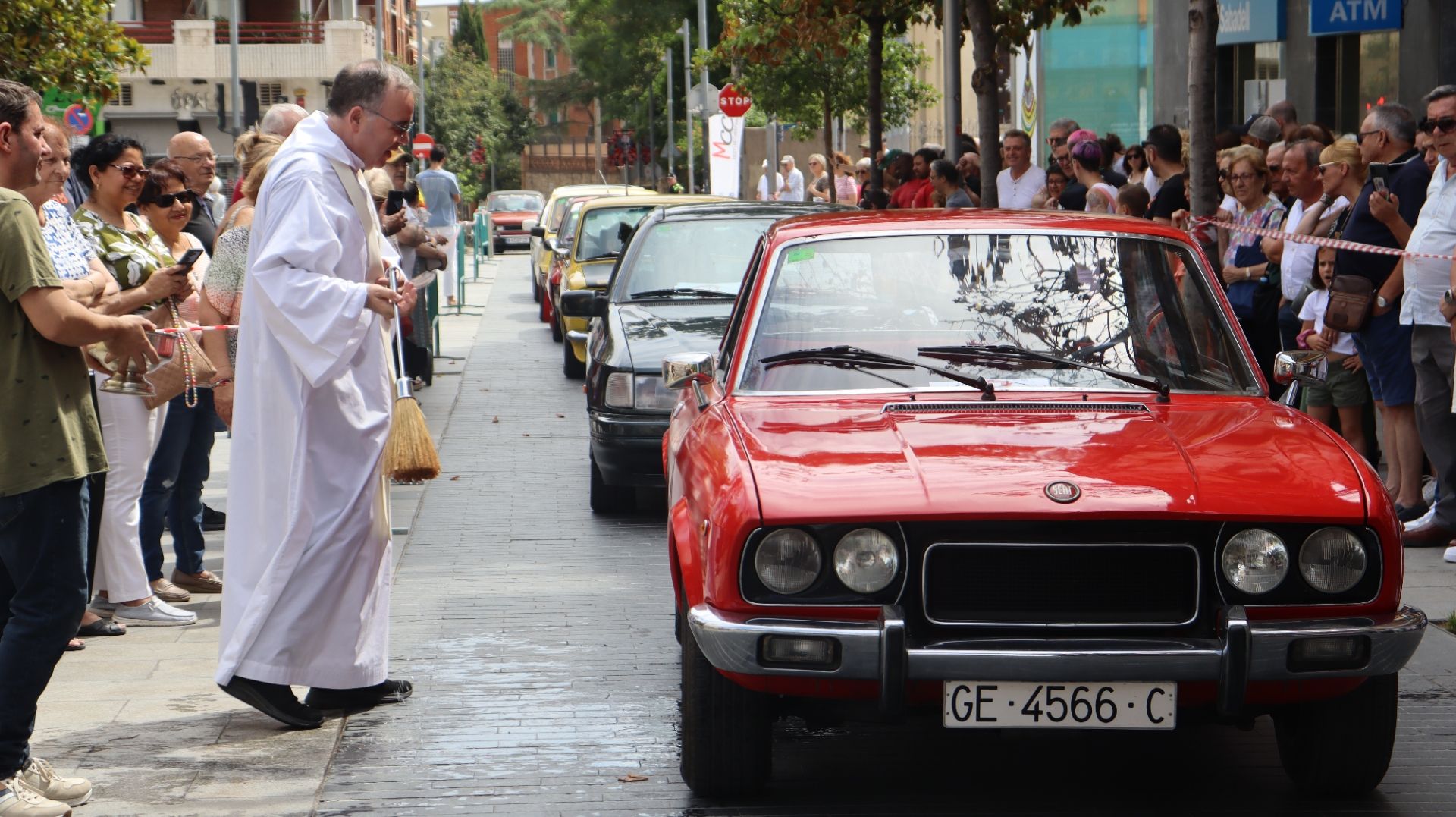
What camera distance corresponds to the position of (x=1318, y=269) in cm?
945

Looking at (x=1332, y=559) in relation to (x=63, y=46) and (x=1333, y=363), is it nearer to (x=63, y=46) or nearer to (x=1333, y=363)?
(x=1333, y=363)

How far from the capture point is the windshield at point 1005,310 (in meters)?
5.66

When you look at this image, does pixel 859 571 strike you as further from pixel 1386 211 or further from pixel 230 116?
pixel 230 116

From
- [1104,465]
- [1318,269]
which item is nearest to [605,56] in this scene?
[1318,269]

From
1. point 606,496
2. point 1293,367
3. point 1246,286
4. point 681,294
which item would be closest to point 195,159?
point 606,496

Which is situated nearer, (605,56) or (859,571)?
(859,571)

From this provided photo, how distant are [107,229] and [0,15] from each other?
10733mm

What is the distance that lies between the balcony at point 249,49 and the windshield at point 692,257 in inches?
2043

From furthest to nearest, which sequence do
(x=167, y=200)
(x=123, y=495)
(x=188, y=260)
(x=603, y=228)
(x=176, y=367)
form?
1. (x=603, y=228)
2. (x=167, y=200)
3. (x=123, y=495)
4. (x=176, y=367)
5. (x=188, y=260)

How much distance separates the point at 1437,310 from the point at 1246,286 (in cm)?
214

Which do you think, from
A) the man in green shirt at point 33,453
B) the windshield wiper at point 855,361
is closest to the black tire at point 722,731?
the windshield wiper at point 855,361

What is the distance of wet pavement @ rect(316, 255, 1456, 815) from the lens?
5137 mm

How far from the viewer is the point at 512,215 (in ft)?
179

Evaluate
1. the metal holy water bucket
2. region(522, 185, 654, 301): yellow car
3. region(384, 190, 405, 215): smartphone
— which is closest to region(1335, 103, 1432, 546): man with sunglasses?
the metal holy water bucket
